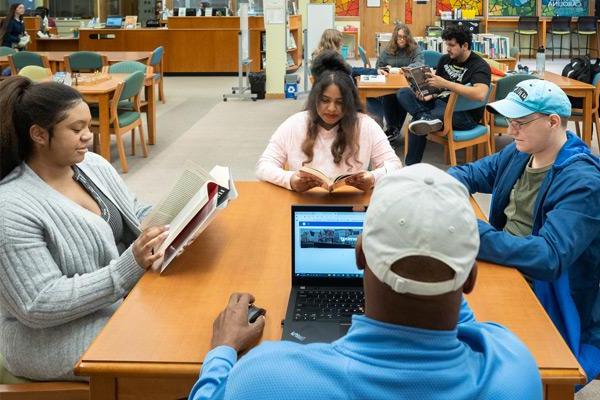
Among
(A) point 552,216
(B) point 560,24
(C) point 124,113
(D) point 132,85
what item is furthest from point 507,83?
(B) point 560,24

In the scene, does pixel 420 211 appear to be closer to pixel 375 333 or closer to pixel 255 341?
pixel 375 333

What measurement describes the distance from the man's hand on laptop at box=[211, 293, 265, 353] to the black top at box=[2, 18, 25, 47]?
10.7 m

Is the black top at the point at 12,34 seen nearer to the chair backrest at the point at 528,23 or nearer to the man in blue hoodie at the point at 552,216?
the man in blue hoodie at the point at 552,216

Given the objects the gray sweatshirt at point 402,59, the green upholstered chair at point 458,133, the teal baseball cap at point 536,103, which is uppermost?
the gray sweatshirt at point 402,59

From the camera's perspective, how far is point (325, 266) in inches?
74.9

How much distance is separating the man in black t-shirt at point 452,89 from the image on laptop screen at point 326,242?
3.95 meters

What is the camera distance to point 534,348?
62.7 inches

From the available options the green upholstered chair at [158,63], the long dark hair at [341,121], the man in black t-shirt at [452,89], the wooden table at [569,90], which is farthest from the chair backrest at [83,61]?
the long dark hair at [341,121]

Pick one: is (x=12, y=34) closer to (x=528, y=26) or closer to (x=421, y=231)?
(x=528, y=26)

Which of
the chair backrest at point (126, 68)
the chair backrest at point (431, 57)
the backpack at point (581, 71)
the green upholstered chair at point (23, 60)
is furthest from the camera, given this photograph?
the chair backrest at point (431, 57)

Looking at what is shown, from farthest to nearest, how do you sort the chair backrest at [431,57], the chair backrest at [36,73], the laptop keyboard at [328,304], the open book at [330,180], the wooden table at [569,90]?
the chair backrest at [431,57]
the chair backrest at [36,73]
the wooden table at [569,90]
the open book at [330,180]
the laptop keyboard at [328,304]

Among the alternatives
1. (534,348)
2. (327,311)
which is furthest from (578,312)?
(327,311)

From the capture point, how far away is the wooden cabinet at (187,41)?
13.2 m

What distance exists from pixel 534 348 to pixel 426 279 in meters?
0.70
